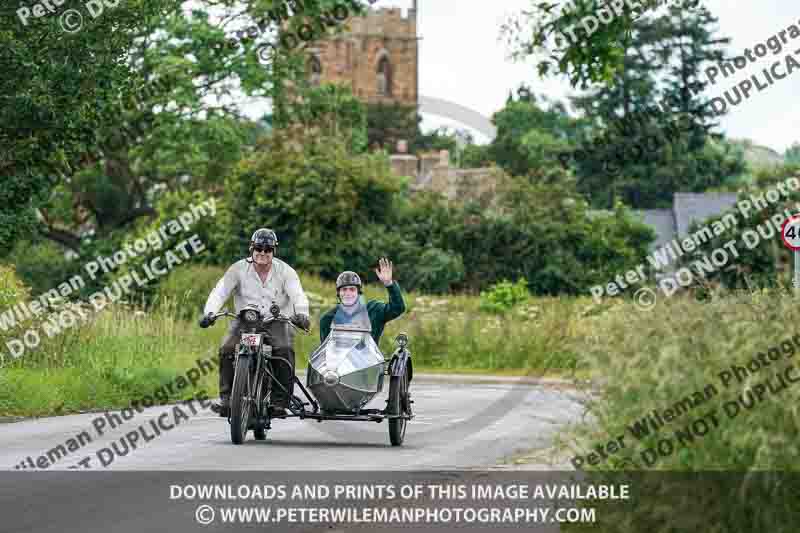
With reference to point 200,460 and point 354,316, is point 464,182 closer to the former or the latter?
point 354,316

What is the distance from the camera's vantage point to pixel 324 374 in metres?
14.0

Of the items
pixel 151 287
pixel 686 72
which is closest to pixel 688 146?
pixel 686 72

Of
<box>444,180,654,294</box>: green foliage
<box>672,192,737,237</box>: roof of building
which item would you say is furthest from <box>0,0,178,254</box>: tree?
<box>672,192,737,237</box>: roof of building

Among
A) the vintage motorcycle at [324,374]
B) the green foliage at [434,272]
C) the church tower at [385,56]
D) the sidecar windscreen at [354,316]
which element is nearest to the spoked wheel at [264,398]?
the vintage motorcycle at [324,374]

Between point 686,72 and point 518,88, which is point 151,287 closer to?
point 686,72

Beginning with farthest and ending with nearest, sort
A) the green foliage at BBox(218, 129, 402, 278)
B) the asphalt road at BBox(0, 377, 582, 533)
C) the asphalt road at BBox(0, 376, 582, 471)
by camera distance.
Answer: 1. the green foliage at BBox(218, 129, 402, 278)
2. the asphalt road at BBox(0, 376, 582, 471)
3. the asphalt road at BBox(0, 377, 582, 533)

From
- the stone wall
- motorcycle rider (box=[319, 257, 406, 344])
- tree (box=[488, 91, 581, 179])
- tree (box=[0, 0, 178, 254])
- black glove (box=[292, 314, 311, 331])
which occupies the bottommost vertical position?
black glove (box=[292, 314, 311, 331])

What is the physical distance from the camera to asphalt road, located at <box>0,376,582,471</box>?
13.0 metres

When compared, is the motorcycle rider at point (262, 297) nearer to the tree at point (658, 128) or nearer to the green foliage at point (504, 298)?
the green foliage at point (504, 298)

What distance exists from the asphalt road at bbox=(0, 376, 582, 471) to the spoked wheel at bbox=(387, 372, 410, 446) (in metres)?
0.15

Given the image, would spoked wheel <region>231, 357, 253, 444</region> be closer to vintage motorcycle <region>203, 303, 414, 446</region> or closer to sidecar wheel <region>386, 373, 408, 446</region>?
vintage motorcycle <region>203, 303, 414, 446</region>

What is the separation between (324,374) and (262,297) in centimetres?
98

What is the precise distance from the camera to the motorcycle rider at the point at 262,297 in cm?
1412

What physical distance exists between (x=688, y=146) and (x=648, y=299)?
272ft
